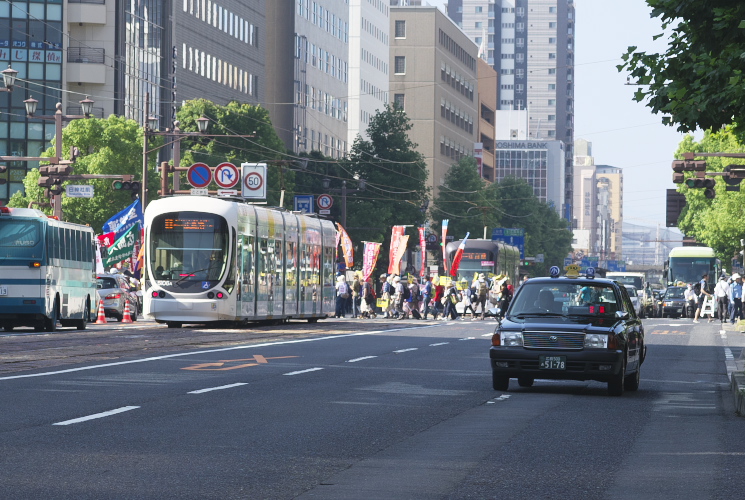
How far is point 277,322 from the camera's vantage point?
45781 mm

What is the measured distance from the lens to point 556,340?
1798 cm

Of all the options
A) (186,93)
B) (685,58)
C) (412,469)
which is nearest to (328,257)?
(685,58)

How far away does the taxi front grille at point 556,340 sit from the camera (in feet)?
58.9

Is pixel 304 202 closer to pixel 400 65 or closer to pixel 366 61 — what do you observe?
pixel 366 61

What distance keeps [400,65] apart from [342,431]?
465ft

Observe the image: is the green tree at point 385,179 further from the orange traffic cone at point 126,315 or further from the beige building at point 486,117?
the beige building at point 486,117

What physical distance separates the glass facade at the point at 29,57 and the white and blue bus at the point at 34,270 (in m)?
50.5

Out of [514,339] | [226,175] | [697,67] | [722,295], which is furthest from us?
[722,295]

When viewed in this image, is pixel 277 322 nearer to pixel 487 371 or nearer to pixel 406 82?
pixel 487 371

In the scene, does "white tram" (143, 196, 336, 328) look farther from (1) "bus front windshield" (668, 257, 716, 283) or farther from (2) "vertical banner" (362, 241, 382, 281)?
(1) "bus front windshield" (668, 257, 716, 283)

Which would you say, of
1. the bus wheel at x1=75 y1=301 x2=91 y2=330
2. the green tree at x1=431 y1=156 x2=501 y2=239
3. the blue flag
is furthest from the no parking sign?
the green tree at x1=431 y1=156 x2=501 y2=239

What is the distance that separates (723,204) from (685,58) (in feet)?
217

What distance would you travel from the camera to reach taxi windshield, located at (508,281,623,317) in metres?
18.9

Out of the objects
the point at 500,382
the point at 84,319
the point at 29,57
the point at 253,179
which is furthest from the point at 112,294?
the point at 29,57
